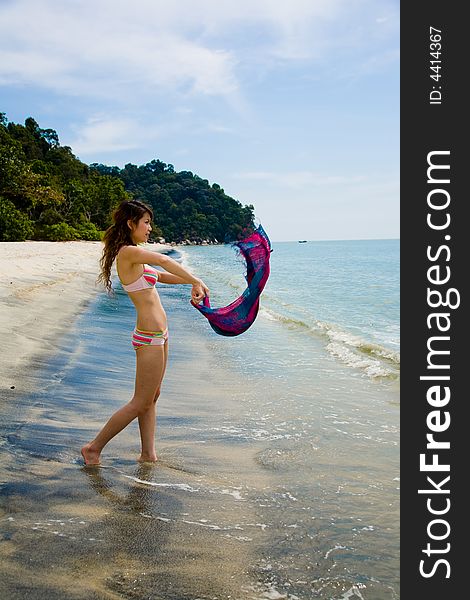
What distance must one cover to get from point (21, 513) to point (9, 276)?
14.1m

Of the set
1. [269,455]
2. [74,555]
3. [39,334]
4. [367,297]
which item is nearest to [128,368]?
[39,334]

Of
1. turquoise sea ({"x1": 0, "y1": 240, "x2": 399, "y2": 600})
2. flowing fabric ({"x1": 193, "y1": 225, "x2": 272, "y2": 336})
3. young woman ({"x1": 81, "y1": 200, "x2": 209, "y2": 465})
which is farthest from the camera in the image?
flowing fabric ({"x1": 193, "y1": 225, "x2": 272, "y2": 336})

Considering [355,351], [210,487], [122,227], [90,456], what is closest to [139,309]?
[122,227]

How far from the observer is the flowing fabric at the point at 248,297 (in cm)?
484

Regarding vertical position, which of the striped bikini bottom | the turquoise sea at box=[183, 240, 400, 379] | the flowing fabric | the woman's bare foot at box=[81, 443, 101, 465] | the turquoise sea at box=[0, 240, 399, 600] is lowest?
the turquoise sea at box=[0, 240, 399, 600]

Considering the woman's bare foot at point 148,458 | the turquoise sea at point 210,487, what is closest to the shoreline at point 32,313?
the turquoise sea at point 210,487

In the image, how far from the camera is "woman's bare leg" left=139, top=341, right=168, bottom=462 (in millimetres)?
4574

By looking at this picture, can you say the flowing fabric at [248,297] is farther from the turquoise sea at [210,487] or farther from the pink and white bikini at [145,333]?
the pink and white bikini at [145,333]

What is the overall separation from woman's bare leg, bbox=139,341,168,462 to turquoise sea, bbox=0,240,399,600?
0.44 feet

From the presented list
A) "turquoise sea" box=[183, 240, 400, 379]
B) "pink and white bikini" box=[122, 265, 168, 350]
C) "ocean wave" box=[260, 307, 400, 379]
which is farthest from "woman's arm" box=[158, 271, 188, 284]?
"ocean wave" box=[260, 307, 400, 379]

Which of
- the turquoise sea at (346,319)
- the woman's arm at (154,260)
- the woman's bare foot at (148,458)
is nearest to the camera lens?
the woman's arm at (154,260)

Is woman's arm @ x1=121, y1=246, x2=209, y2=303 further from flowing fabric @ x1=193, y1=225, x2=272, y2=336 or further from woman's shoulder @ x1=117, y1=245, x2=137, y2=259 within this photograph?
flowing fabric @ x1=193, y1=225, x2=272, y2=336

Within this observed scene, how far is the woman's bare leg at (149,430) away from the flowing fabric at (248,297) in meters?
0.48

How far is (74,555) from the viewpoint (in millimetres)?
3092
